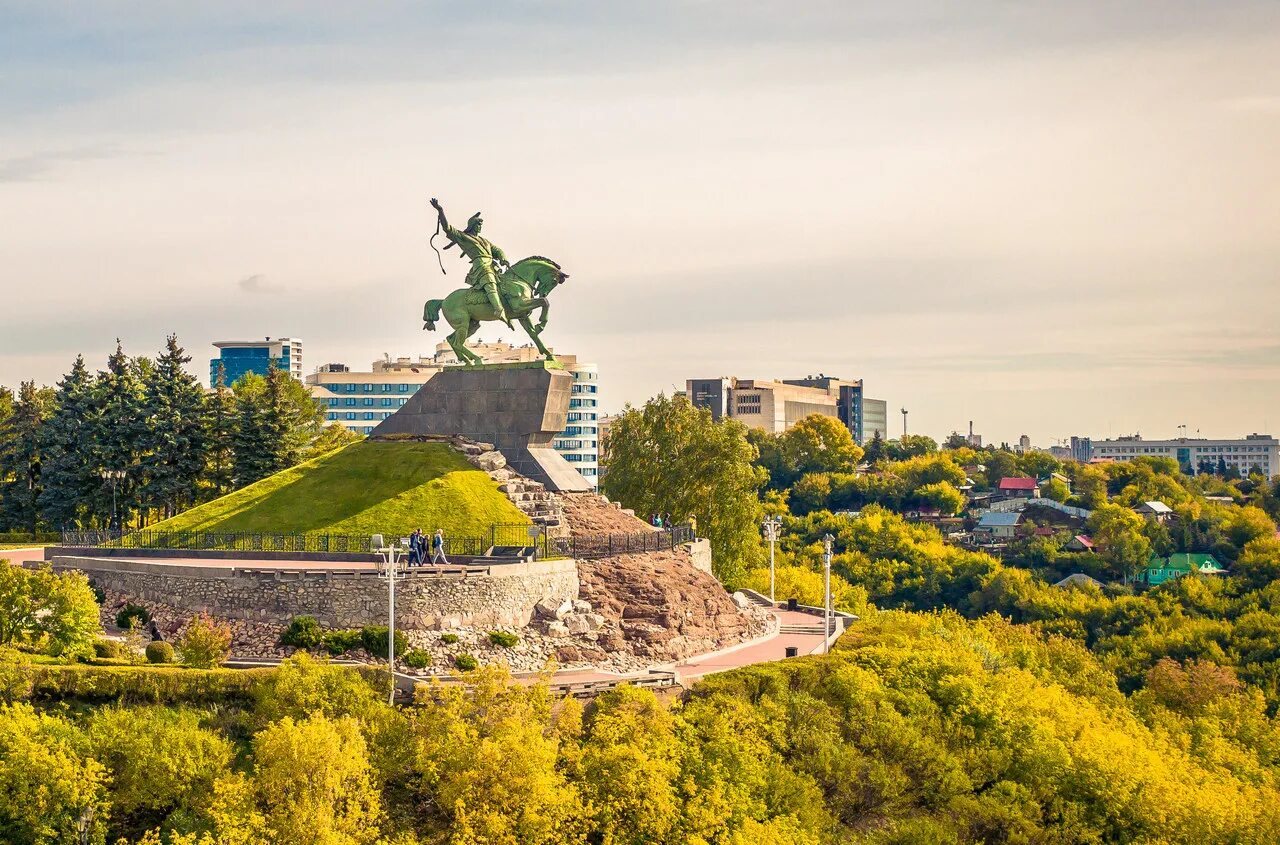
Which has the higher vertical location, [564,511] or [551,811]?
[564,511]

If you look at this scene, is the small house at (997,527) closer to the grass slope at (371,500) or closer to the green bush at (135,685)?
the grass slope at (371,500)

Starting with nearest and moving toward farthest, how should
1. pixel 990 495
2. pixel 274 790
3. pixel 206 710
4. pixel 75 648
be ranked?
pixel 274 790
pixel 206 710
pixel 75 648
pixel 990 495

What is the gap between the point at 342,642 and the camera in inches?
1478

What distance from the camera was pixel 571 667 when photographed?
39.3 meters

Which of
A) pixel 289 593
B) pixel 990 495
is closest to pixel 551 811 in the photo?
pixel 289 593

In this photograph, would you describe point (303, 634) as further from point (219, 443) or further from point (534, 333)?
point (219, 443)

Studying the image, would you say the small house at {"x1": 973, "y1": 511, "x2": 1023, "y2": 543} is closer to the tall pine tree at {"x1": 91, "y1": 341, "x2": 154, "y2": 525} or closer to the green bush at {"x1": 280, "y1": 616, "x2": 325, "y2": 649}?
the tall pine tree at {"x1": 91, "y1": 341, "x2": 154, "y2": 525}

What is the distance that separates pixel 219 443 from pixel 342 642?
23972mm

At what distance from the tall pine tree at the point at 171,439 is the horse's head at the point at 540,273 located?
14.9 m

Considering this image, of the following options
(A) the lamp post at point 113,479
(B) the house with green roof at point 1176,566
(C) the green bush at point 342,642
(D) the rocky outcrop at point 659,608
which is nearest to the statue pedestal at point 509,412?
(D) the rocky outcrop at point 659,608

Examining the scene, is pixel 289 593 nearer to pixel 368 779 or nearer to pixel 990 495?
pixel 368 779

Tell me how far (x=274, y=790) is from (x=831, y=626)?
2323cm

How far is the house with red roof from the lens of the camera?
15488 centimetres

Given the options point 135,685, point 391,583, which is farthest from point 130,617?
point 391,583
